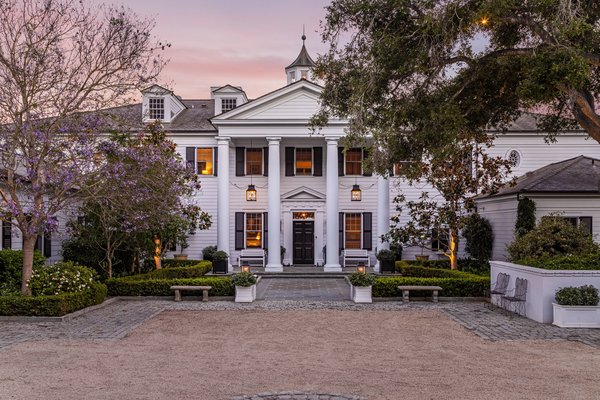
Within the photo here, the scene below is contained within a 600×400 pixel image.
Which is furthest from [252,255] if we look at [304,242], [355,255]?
[355,255]

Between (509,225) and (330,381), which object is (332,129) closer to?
(509,225)

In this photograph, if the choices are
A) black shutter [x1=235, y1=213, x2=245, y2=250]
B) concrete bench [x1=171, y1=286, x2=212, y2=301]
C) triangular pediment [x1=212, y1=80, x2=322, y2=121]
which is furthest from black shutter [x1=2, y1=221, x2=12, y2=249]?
black shutter [x1=235, y1=213, x2=245, y2=250]

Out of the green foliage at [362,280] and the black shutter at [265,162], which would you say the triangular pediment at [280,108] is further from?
the green foliage at [362,280]

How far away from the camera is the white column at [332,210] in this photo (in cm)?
2798

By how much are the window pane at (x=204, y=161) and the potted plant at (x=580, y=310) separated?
67.4ft

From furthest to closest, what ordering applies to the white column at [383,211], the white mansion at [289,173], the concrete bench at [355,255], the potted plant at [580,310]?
1. the concrete bench at [355,255]
2. the white column at [383,211]
3. the white mansion at [289,173]
4. the potted plant at [580,310]

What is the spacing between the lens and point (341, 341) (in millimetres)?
11297

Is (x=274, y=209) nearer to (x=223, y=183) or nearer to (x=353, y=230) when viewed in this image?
(x=223, y=183)

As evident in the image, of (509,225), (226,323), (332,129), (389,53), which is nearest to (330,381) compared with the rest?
(226,323)

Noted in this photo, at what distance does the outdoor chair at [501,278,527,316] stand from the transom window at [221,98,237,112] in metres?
19.6

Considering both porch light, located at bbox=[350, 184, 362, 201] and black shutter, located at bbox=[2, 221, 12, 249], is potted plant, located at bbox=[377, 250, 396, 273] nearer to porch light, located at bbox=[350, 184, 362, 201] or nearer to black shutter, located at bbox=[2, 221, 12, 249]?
porch light, located at bbox=[350, 184, 362, 201]

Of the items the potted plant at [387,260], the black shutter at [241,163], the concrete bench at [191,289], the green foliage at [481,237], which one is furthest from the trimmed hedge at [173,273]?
the green foliage at [481,237]

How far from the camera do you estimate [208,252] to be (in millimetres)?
29234

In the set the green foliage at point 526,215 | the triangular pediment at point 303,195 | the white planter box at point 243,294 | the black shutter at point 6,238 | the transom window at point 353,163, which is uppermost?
the transom window at point 353,163
